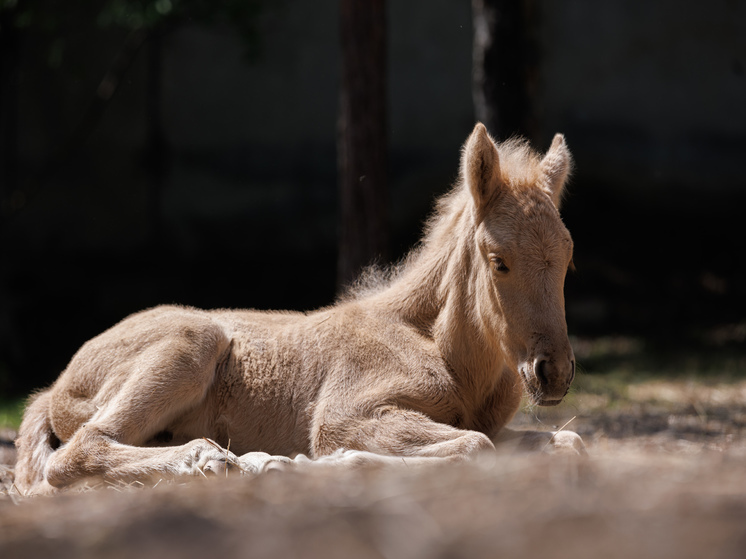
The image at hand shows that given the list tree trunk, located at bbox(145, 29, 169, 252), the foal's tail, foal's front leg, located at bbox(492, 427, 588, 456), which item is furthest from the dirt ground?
tree trunk, located at bbox(145, 29, 169, 252)

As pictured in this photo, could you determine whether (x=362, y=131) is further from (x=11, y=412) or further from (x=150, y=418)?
(x=11, y=412)

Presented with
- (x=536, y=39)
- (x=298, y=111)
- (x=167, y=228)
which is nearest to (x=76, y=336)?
(x=167, y=228)

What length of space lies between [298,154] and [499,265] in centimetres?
848

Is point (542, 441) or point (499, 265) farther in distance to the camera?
point (542, 441)

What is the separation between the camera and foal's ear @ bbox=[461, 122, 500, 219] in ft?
14.4

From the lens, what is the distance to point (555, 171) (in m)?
4.71

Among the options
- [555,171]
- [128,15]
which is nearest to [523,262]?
[555,171]

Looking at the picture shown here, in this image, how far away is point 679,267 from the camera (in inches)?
470

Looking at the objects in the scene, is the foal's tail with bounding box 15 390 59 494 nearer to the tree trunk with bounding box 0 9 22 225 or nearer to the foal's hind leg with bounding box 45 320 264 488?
the foal's hind leg with bounding box 45 320 264 488

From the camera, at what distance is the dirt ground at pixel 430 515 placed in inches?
78.2

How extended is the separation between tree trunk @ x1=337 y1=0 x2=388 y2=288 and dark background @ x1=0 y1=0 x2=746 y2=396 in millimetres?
3905

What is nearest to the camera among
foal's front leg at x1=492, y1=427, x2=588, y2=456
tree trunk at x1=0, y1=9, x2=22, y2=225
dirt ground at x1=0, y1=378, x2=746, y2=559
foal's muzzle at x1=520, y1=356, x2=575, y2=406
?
dirt ground at x1=0, y1=378, x2=746, y2=559

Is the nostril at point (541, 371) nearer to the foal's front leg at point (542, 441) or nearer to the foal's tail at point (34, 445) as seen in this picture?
the foal's front leg at point (542, 441)

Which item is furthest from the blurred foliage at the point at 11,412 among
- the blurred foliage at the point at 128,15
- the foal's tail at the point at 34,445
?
the blurred foliage at the point at 128,15
